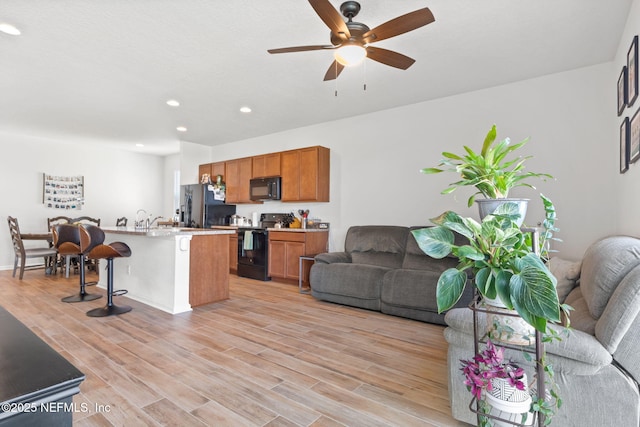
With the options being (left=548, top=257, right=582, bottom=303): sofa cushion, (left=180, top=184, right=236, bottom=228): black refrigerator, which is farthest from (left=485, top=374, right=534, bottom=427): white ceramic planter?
(left=180, top=184, right=236, bottom=228): black refrigerator

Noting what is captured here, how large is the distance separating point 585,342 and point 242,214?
6074 millimetres

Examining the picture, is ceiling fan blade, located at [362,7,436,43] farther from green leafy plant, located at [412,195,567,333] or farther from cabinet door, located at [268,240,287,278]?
cabinet door, located at [268,240,287,278]

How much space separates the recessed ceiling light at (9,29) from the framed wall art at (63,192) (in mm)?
4900

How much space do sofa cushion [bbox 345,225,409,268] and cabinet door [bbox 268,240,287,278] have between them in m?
1.11

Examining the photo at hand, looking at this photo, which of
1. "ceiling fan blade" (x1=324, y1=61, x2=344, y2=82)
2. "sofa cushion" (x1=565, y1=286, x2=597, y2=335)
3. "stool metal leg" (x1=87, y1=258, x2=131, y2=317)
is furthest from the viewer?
"stool metal leg" (x1=87, y1=258, x2=131, y2=317)

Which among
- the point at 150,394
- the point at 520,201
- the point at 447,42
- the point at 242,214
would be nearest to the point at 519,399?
the point at 520,201

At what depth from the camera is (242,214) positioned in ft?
22.1

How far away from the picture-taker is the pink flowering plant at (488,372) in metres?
1.20

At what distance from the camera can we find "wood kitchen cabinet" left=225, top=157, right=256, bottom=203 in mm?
6258

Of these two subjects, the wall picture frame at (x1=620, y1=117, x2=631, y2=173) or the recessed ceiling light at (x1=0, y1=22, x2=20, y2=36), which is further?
the recessed ceiling light at (x1=0, y1=22, x2=20, y2=36)

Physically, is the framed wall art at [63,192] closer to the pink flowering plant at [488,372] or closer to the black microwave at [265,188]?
the black microwave at [265,188]

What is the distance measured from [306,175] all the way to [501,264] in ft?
14.0

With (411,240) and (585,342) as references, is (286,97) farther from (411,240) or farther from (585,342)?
(585,342)

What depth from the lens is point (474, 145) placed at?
405 cm
